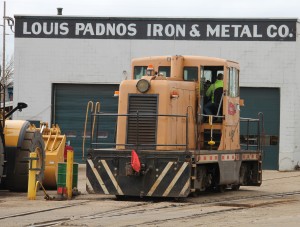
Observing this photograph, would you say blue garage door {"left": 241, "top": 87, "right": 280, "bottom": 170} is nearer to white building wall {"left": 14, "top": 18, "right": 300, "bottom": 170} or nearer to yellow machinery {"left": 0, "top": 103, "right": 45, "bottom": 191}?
white building wall {"left": 14, "top": 18, "right": 300, "bottom": 170}

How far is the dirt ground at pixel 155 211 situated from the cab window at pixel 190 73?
2.65 m

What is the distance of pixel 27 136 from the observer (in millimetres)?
19062

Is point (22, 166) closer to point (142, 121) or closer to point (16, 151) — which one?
point (16, 151)

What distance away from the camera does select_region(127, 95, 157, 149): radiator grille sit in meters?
17.9

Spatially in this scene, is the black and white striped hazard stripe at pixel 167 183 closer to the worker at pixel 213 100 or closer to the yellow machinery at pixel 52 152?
the worker at pixel 213 100

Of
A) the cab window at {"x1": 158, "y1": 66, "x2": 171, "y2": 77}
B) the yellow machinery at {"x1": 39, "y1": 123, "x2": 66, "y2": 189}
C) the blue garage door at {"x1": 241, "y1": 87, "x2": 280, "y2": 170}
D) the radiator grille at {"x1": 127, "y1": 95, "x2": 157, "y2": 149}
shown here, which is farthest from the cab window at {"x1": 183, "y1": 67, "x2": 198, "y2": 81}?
the blue garage door at {"x1": 241, "y1": 87, "x2": 280, "y2": 170}

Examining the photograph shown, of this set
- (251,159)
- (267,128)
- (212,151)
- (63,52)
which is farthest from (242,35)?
(212,151)

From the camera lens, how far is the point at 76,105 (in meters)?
34.6

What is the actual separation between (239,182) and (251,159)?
3.05ft

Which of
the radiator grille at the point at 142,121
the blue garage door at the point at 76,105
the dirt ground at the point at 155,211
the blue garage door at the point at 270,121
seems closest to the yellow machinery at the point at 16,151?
the dirt ground at the point at 155,211

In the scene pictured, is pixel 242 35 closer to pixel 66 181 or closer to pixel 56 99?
pixel 56 99

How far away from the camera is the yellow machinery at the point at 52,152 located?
20656 millimetres

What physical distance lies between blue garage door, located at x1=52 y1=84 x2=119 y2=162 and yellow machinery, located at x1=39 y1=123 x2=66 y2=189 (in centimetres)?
1259

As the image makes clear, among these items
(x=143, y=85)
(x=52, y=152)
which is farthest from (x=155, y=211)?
(x=52, y=152)
